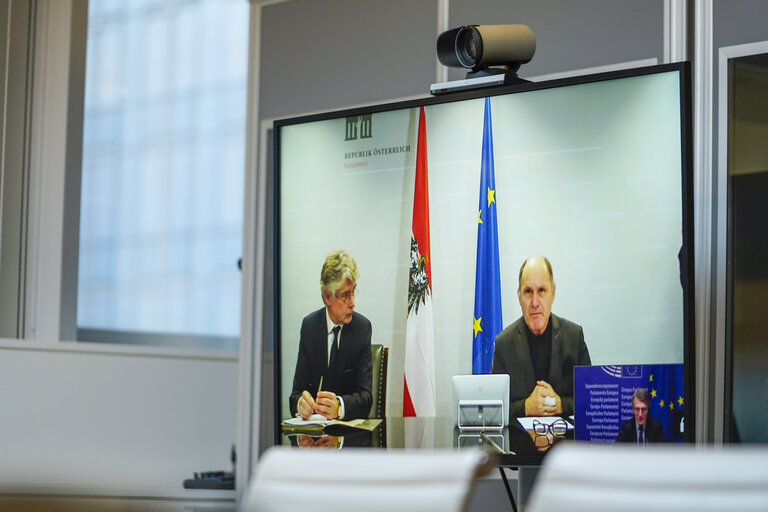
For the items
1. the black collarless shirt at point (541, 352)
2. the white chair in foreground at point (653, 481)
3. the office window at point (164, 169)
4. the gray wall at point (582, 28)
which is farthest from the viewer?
the office window at point (164, 169)

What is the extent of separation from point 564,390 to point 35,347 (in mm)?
2960

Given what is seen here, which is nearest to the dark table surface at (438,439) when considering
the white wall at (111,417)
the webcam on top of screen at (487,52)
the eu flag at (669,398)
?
the eu flag at (669,398)

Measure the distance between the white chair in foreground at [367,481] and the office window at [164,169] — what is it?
155 inches

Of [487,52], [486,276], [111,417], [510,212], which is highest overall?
[487,52]

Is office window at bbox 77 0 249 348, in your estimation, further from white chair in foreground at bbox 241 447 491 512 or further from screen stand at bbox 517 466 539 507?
white chair in foreground at bbox 241 447 491 512

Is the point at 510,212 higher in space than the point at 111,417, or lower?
higher

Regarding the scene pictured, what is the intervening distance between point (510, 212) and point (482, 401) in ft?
2.03

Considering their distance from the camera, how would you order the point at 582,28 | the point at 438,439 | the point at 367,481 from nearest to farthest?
the point at 367,481
the point at 438,439
the point at 582,28

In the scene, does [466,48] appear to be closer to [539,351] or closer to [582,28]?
[582,28]

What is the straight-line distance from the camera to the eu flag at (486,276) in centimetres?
350

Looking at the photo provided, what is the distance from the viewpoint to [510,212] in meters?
3.51

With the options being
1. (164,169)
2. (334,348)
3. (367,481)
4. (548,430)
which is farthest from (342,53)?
(367,481)

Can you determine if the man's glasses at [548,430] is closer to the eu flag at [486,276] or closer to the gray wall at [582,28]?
the eu flag at [486,276]

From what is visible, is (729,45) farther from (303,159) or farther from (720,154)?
(303,159)
